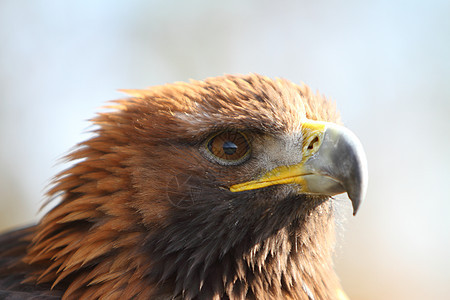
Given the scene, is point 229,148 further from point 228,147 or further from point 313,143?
point 313,143

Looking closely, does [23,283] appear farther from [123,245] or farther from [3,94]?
[3,94]

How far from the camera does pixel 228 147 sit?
2389 mm

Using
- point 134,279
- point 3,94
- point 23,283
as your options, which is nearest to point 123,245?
point 134,279

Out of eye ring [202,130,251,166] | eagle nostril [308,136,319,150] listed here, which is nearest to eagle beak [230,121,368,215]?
eagle nostril [308,136,319,150]

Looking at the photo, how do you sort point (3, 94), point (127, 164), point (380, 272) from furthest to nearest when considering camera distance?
point (380, 272), point (3, 94), point (127, 164)

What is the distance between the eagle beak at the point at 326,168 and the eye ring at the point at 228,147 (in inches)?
5.5

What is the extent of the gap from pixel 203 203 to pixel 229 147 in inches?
12.7

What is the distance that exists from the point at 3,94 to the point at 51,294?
10.4 m

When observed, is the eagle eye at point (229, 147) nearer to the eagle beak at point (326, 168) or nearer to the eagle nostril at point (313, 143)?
the eagle beak at point (326, 168)

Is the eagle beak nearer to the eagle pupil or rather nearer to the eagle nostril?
the eagle nostril

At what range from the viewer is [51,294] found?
7.69 ft

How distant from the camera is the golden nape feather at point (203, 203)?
7.44 feet

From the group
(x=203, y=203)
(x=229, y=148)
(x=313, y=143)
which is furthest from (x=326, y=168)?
(x=203, y=203)

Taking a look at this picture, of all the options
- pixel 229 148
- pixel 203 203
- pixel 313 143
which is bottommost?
pixel 203 203
